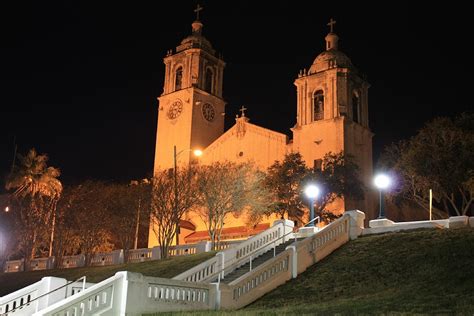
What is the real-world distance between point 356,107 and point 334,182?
40.9 feet

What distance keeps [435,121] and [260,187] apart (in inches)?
555

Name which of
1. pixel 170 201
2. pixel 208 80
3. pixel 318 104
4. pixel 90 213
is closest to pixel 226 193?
pixel 170 201

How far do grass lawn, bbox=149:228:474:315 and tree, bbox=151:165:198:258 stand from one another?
18.0m

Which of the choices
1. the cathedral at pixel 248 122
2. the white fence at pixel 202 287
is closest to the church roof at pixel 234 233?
the cathedral at pixel 248 122

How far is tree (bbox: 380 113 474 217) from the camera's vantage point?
143 ft

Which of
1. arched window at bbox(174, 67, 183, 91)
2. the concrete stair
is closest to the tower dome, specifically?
arched window at bbox(174, 67, 183, 91)

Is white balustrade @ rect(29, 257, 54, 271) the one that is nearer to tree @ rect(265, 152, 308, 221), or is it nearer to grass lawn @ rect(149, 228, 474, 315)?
tree @ rect(265, 152, 308, 221)

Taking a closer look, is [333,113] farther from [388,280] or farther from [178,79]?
[388,280]

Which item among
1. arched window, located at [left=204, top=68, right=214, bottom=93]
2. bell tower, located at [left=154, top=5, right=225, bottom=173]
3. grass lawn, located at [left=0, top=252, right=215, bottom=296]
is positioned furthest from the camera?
arched window, located at [left=204, top=68, right=214, bottom=93]

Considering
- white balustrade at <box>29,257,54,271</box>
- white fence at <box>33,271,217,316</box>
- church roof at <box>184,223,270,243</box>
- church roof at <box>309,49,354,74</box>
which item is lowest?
white fence at <box>33,271,217,316</box>

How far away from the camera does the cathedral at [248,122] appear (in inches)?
2243

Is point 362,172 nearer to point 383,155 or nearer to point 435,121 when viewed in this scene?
point 383,155

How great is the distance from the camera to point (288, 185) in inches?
2014

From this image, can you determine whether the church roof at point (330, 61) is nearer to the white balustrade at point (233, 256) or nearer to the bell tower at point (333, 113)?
the bell tower at point (333, 113)
